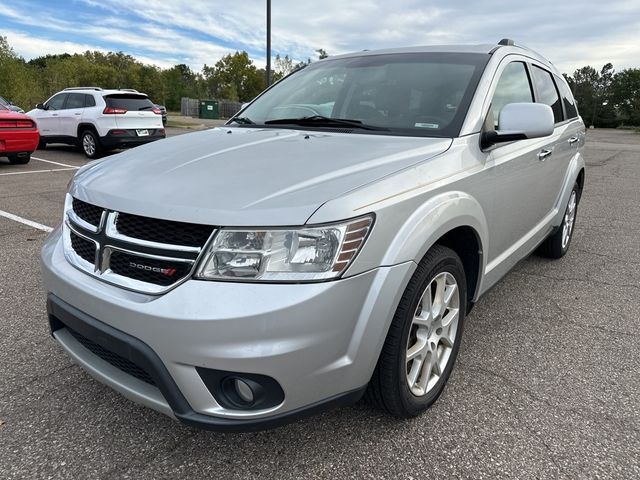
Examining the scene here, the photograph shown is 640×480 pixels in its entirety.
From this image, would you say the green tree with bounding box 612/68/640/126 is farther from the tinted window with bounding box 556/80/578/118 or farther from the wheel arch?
the wheel arch

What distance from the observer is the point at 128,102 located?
1165cm

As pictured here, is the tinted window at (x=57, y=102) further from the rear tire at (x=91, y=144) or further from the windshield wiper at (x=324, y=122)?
the windshield wiper at (x=324, y=122)

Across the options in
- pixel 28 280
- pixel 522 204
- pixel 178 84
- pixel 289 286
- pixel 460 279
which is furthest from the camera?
pixel 178 84

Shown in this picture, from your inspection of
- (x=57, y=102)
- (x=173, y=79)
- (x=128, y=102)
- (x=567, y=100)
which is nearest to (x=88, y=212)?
(x=567, y=100)

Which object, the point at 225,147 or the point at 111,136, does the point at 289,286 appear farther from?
the point at 111,136

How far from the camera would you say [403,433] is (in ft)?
7.18

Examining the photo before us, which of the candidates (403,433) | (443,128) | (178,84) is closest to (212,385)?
(403,433)

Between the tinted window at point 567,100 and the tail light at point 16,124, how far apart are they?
9453 mm

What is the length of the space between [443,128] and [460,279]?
77cm

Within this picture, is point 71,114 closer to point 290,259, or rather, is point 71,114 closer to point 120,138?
point 120,138

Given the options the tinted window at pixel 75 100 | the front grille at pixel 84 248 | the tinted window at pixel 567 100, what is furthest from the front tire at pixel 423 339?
the tinted window at pixel 75 100

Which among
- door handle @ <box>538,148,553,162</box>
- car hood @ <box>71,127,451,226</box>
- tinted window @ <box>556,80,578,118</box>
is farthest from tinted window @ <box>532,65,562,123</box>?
car hood @ <box>71,127,451,226</box>

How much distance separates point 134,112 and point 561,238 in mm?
10033

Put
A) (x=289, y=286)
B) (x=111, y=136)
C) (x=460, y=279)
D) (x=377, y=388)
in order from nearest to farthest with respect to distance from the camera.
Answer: (x=289, y=286)
(x=377, y=388)
(x=460, y=279)
(x=111, y=136)
